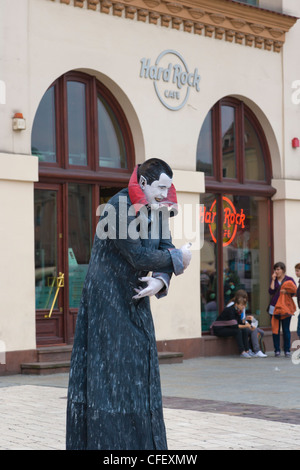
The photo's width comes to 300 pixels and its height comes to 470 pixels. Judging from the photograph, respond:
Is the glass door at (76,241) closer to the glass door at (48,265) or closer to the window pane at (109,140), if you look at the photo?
the glass door at (48,265)

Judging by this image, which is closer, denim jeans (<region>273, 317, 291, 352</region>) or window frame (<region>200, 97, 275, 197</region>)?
denim jeans (<region>273, 317, 291, 352</region>)

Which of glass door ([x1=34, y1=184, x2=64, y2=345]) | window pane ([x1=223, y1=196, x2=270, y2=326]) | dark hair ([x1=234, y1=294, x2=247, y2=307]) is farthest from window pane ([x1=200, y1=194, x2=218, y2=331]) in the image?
glass door ([x1=34, y1=184, x2=64, y2=345])

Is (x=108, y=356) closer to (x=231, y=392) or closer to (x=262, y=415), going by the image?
(x=262, y=415)

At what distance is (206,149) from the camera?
53.3 feet

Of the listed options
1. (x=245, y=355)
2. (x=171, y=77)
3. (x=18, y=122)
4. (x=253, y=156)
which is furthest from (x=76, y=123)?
(x=245, y=355)

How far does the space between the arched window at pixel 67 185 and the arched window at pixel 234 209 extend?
232 cm

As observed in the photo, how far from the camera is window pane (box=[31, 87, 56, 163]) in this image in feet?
44.6

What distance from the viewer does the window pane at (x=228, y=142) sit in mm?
16609

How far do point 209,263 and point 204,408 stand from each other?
7134 millimetres

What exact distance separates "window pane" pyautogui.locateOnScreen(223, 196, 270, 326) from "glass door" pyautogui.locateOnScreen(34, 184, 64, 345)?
3.86 metres

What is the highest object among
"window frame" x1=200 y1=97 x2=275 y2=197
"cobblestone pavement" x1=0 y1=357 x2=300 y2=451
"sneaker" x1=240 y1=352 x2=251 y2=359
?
"window frame" x1=200 y1=97 x2=275 y2=197

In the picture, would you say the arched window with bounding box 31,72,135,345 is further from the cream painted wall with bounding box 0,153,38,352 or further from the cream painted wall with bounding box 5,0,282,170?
the cream painted wall with bounding box 0,153,38,352

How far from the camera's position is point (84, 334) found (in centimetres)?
500

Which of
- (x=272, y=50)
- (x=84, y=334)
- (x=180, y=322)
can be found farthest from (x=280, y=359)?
(x=84, y=334)
